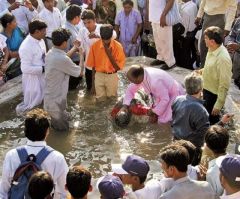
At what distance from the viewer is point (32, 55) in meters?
7.72

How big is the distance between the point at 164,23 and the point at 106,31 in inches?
58.7

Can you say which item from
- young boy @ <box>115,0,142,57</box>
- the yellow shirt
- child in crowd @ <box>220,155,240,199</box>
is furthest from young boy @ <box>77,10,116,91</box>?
child in crowd @ <box>220,155,240,199</box>

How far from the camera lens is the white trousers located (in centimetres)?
902

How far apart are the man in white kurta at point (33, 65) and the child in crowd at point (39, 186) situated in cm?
420

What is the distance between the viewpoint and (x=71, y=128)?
24.0ft

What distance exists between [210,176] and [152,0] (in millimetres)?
5375

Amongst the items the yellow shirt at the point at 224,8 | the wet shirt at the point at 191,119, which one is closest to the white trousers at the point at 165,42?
the yellow shirt at the point at 224,8

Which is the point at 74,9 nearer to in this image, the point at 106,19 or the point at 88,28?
the point at 88,28

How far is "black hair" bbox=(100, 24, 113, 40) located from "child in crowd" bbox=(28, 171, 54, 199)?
434 centimetres

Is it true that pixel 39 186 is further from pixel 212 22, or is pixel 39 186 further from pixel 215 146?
pixel 212 22

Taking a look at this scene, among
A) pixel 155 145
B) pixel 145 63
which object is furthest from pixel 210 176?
pixel 145 63

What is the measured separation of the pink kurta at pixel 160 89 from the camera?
709cm

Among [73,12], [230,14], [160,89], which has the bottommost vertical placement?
[160,89]

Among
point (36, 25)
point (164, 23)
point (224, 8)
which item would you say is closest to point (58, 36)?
point (36, 25)
